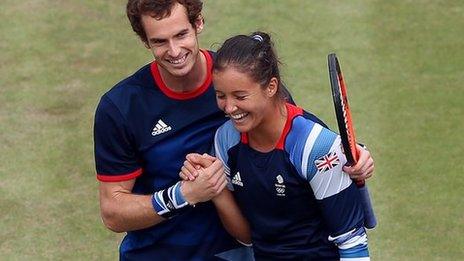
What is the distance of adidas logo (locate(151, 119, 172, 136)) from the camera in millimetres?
5207

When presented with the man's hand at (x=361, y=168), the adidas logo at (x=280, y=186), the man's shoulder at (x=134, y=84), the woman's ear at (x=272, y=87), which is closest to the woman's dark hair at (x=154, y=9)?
the man's shoulder at (x=134, y=84)

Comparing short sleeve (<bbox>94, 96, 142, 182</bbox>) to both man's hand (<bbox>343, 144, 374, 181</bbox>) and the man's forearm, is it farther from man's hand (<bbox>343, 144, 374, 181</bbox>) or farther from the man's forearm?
man's hand (<bbox>343, 144, 374, 181</bbox>)

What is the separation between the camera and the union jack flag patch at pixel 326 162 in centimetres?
490

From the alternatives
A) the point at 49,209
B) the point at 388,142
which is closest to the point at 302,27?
the point at 388,142

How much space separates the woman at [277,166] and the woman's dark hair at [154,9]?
236 millimetres

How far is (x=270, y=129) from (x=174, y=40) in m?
0.61

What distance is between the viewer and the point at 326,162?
16.1ft

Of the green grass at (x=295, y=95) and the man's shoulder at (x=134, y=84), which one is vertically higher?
the man's shoulder at (x=134, y=84)

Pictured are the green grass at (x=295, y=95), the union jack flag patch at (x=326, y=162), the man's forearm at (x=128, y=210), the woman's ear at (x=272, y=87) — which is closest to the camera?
the union jack flag patch at (x=326, y=162)

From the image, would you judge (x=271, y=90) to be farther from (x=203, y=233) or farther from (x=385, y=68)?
(x=385, y=68)

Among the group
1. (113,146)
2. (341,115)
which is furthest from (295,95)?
(341,115)

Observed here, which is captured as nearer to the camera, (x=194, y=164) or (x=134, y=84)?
A: (x=194, y=164)

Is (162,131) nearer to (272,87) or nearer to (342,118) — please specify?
(272,87)

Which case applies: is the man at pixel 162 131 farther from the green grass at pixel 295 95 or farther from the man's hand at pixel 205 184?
the green grass at pixel 295 95
